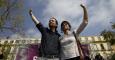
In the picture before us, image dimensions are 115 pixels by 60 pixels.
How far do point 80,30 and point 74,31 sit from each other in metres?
0.11

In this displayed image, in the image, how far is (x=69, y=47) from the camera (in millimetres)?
5938

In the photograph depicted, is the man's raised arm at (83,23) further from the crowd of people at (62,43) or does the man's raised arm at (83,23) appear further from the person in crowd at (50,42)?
the person in crowd at (50,42)

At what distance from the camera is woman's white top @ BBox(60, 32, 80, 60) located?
19.2 feet

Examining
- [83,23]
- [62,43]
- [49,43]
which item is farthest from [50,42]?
[83,23]

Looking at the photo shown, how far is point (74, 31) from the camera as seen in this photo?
6090 mm

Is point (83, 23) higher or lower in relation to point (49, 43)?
higher

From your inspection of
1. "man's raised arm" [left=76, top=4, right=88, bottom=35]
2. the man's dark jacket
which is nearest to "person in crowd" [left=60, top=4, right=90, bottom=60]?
"man's raised arm" [left=76, top=4, right=88, bottom=35]

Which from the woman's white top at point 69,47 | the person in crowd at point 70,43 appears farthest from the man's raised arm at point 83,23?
the woman's white top at point 69,47

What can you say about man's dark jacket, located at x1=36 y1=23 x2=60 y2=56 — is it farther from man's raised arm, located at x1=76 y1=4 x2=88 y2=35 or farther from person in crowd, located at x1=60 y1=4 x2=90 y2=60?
man's raised arm, located at x1=76 y1=4 x2=88 y2=35

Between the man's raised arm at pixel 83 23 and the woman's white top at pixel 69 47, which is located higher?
the man's raised arm at pixel 83 23

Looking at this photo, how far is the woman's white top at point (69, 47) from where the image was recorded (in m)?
5.87

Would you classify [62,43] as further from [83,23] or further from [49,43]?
[83,23]

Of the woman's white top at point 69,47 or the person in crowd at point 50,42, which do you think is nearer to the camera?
the woman's white top at point 69,47

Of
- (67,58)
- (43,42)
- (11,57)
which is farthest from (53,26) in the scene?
(11,57)
